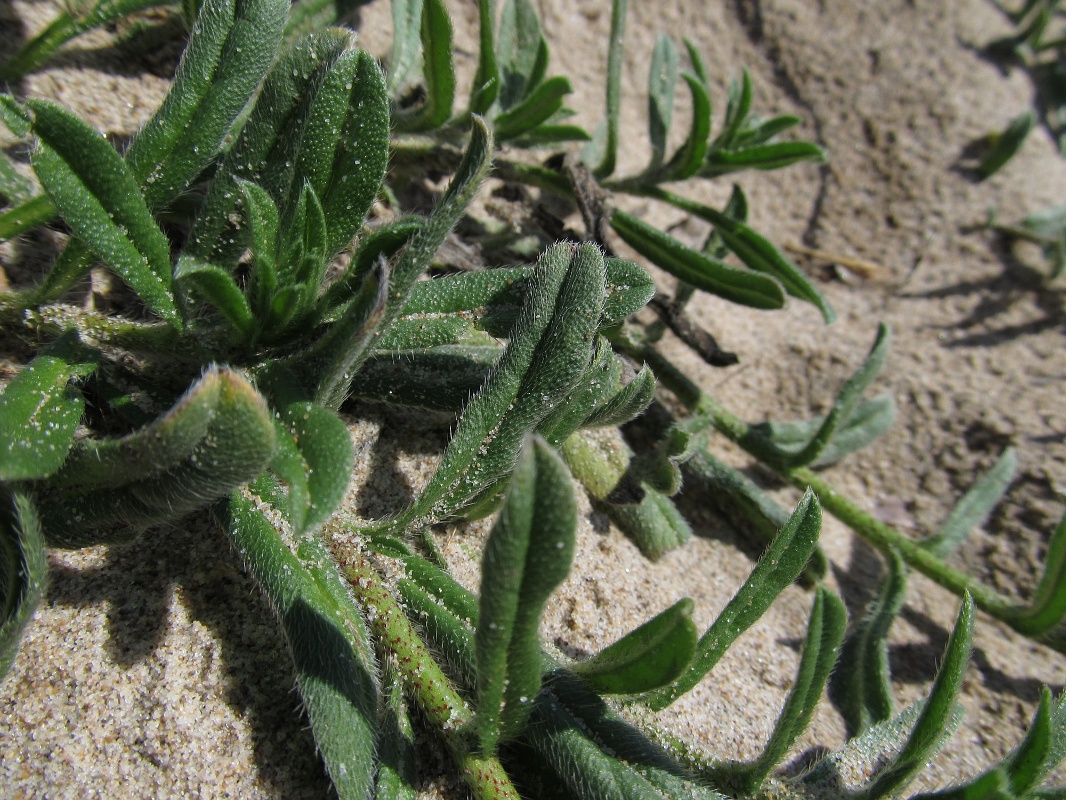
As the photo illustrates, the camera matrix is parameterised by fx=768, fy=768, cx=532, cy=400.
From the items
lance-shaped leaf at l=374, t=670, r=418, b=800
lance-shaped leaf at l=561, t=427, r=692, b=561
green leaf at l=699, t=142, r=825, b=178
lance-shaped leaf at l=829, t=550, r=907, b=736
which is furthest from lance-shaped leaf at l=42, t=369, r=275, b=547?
green leaf at l=699, t=142, r=825, b=178

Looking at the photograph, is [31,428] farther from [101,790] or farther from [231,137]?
[231,137]

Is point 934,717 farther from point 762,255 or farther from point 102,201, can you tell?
point 102,201

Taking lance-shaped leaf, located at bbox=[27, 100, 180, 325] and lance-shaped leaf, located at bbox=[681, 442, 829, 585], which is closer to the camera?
lance-shaped leaf, located at bbox=[27, 100, 180, 325]

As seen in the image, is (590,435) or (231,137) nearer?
(231,137)

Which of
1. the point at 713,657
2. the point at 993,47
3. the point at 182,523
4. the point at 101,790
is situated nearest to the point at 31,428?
the point at 182,523

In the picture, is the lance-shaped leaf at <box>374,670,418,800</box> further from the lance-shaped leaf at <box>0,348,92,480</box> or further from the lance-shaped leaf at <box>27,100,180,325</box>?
the lance-shaped leaf at <box>27,100,180,325</box>

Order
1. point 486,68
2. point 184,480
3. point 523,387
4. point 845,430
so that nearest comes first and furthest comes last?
point 184,480
point 523,387
point 486,68
point 845,430

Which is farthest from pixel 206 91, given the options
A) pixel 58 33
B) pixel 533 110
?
pixel 533 110
